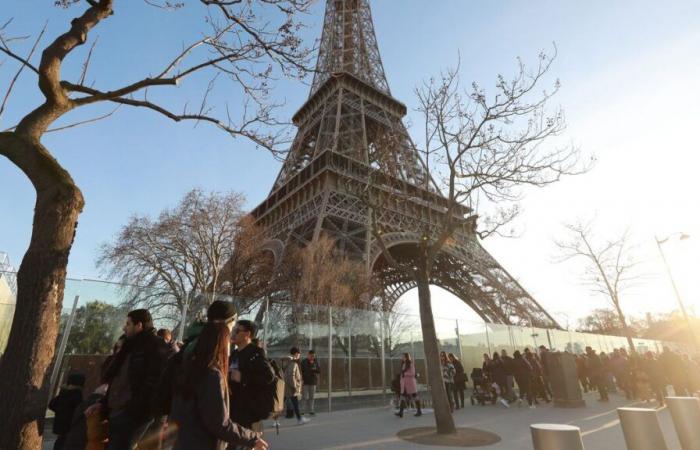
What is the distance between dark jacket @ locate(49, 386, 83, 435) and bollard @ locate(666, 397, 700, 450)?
7394 mm

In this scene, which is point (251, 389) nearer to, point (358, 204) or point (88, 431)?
point (88, 431)

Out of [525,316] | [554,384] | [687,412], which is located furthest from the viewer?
[525,316]

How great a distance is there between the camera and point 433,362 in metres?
7.73

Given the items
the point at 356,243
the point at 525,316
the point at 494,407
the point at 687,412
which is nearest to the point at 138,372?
the point at 687,412

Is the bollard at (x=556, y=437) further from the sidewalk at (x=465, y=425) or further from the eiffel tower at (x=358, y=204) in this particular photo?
the eiffel tower at (x=358, y=204)

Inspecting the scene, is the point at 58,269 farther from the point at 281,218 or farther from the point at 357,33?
the point at 357,33

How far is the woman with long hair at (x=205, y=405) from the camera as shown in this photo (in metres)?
2.26

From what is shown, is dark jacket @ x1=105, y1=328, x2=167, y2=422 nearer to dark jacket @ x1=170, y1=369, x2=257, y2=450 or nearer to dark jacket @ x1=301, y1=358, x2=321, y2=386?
dark jacket @ x1=170, y1=369, x2=257, y2=450

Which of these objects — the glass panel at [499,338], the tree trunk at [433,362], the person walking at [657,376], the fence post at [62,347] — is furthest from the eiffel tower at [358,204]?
the fence post at [62,347]

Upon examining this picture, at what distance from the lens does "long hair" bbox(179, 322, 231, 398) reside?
2.34 meters

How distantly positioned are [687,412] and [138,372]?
6.47 m

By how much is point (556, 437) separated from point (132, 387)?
3.69 metres

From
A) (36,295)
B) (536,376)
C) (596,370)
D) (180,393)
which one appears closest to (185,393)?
(180,393)

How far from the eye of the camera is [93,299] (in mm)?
8945
